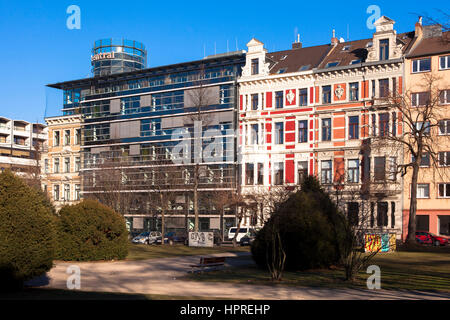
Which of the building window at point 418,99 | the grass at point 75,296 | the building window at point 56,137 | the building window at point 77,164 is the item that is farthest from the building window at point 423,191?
the building window at point 56,137

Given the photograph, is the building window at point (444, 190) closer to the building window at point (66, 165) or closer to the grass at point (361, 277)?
the grass at point (361, 277)

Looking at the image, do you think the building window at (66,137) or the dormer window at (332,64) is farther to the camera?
the building window at (66,137)

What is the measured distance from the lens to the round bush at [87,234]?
31484 mm

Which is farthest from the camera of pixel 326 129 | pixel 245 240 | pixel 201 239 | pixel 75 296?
pixel 326 129

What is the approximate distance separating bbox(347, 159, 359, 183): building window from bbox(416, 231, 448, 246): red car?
837 cm

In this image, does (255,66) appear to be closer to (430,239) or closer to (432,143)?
(432,143)

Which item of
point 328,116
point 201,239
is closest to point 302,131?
point 328,116

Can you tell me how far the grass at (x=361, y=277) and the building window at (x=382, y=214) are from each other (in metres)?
23.6

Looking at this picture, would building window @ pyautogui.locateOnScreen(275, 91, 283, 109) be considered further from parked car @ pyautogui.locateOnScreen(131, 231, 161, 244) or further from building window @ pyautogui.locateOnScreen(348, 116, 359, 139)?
parked car @ pyautogui.locateOnScreen(131, 231, 161, 244)

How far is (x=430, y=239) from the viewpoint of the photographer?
160 ft

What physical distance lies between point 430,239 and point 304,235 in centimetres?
2727

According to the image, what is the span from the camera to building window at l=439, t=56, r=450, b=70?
51.9m

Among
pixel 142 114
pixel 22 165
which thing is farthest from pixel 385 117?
pixel 22 165

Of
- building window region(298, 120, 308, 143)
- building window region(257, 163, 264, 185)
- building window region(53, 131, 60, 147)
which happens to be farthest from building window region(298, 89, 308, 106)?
building window region(53, 131, 60, 147)
